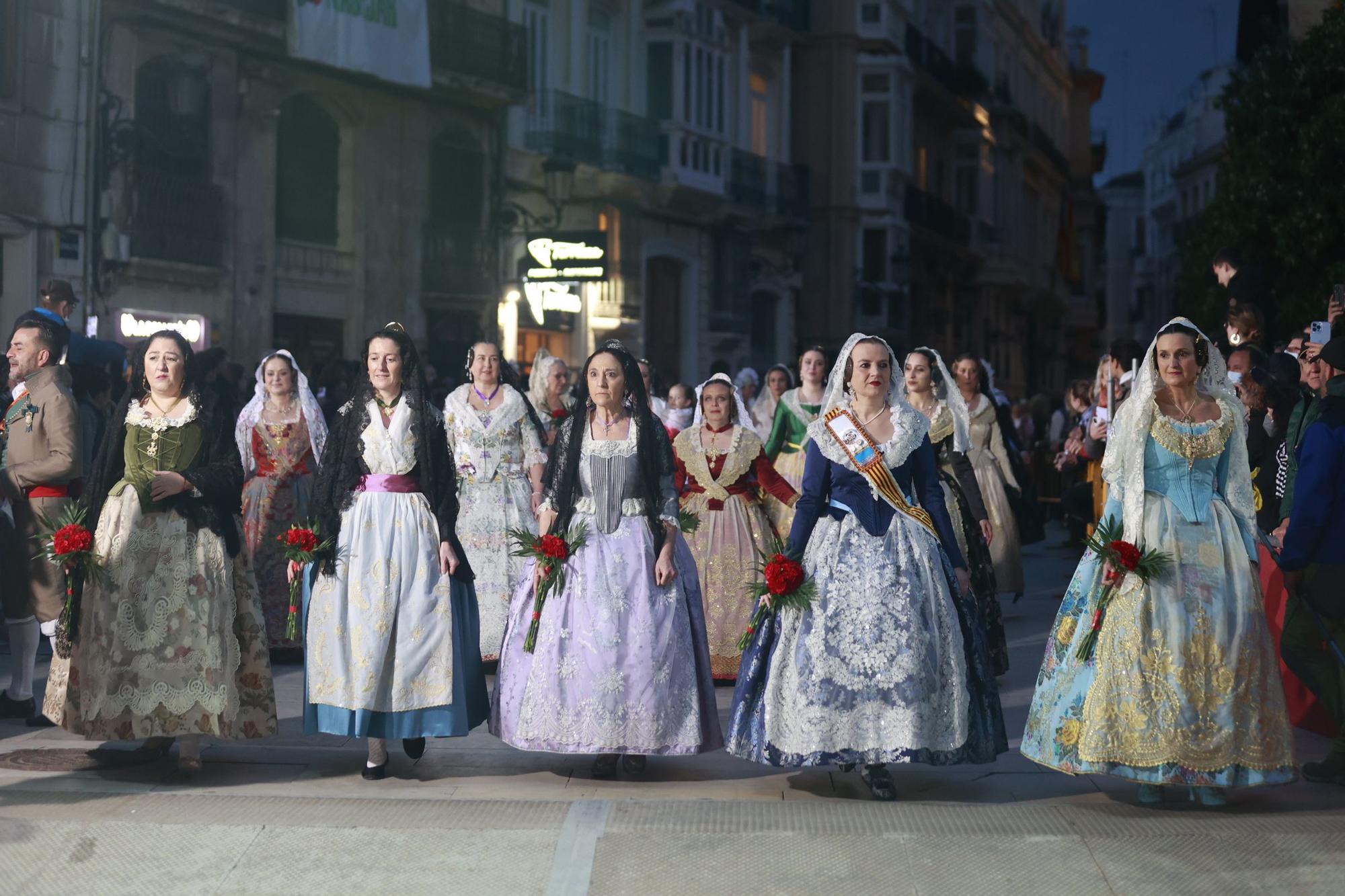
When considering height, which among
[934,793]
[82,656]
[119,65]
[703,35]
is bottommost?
[934,793]

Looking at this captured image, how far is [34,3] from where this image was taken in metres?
17.1

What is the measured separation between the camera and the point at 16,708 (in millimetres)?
8258

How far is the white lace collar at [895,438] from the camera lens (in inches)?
269

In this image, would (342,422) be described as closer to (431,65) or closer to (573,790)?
(573,790)

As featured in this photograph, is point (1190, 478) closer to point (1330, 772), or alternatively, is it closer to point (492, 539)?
point (1330, 772)

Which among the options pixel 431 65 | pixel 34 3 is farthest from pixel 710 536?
pixel 431 65

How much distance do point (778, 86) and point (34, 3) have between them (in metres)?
18.7

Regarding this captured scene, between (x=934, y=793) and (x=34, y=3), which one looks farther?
(x=34, y=3)

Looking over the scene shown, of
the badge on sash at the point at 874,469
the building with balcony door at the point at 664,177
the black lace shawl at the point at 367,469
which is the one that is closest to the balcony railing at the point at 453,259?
the building with balcony door at the point at 664,177

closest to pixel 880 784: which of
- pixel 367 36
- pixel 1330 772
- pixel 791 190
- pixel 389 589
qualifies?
pixel 1330 772

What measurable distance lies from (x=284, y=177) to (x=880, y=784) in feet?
51.8

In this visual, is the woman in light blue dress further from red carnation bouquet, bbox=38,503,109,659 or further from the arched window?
the arched window

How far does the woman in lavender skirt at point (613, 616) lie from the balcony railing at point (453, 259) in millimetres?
15939

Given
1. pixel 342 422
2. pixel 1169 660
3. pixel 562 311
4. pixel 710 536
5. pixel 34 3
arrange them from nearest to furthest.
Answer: pixel 1169 660, pixel 342 422, pixel 710 536, pixel 34 3, pixel 562 311
